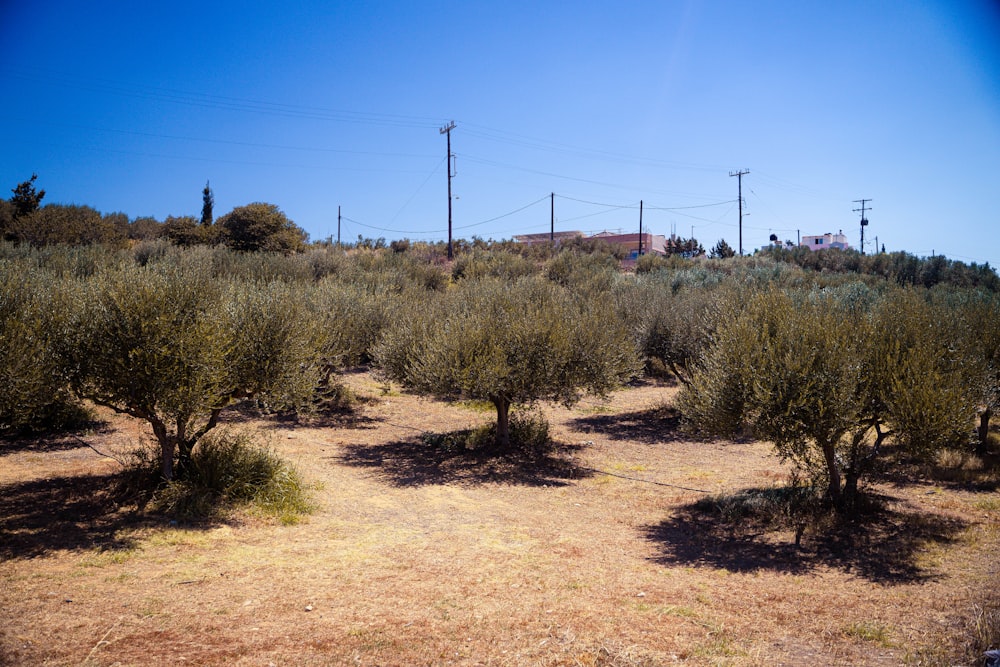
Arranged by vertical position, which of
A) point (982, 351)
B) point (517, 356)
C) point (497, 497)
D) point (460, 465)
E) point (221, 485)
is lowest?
point (497, 497)

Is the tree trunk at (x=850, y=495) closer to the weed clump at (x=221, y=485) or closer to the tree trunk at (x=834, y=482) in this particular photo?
the tree trunk at (x=834, y=482)

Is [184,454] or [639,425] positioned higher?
[184,454]

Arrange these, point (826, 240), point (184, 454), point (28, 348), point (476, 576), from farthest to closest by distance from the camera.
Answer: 1. point (826, 240)
2. point (184, 454)
3. point (28, 348)
4. point (476, 576)

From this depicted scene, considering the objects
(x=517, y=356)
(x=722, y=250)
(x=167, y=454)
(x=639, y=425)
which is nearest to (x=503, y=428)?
(x=517, y=356)

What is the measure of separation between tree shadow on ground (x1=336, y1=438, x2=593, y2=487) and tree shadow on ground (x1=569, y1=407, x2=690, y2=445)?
2.77 meters

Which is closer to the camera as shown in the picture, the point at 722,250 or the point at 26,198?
the point at 26,198

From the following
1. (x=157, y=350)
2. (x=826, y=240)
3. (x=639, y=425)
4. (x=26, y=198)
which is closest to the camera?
(x=157, y=350)

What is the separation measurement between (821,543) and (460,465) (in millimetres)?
9774

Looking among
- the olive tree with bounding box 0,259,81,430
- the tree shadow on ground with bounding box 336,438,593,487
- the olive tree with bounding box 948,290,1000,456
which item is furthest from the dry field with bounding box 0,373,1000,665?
the olive tree with bounding box 948,290,1000,456

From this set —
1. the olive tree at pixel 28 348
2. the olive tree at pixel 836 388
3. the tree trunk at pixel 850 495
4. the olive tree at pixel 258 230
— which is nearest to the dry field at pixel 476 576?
the tree trunk at pixel 850 495

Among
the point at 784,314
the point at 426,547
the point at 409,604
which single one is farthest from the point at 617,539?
the point at 784,314

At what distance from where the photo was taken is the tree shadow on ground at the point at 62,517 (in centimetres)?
1034

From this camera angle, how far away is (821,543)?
12016 mm

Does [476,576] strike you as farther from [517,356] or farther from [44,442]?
[44,442]
